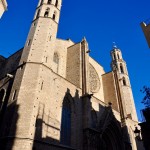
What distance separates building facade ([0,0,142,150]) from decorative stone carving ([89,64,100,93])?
0.13 metres

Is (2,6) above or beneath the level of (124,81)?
beneath

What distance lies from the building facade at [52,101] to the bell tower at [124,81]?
2.80 m

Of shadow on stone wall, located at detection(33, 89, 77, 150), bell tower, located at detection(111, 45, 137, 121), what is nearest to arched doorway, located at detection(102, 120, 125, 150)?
bell tower, located at detection(111, 45, 137, 121)

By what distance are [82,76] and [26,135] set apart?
7.73 meters

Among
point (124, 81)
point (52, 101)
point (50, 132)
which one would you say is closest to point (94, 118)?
point (52, 101)

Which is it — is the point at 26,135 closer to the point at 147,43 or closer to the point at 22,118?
the point at 22,118

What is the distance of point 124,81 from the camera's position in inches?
996

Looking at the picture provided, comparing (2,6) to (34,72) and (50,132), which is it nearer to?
(34,72)

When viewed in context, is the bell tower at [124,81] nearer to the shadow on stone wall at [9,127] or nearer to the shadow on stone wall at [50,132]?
the shadow on stone wall at [50,132]

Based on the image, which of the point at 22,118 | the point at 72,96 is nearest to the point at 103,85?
the point at 72,96

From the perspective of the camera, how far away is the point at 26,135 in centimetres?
845

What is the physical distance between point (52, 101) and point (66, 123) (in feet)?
6.05

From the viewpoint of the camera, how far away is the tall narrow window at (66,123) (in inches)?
432

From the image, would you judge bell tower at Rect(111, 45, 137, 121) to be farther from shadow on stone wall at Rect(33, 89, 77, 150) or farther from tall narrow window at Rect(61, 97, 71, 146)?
shadow on stone wall at Rect(33, 89, 77, 150)
